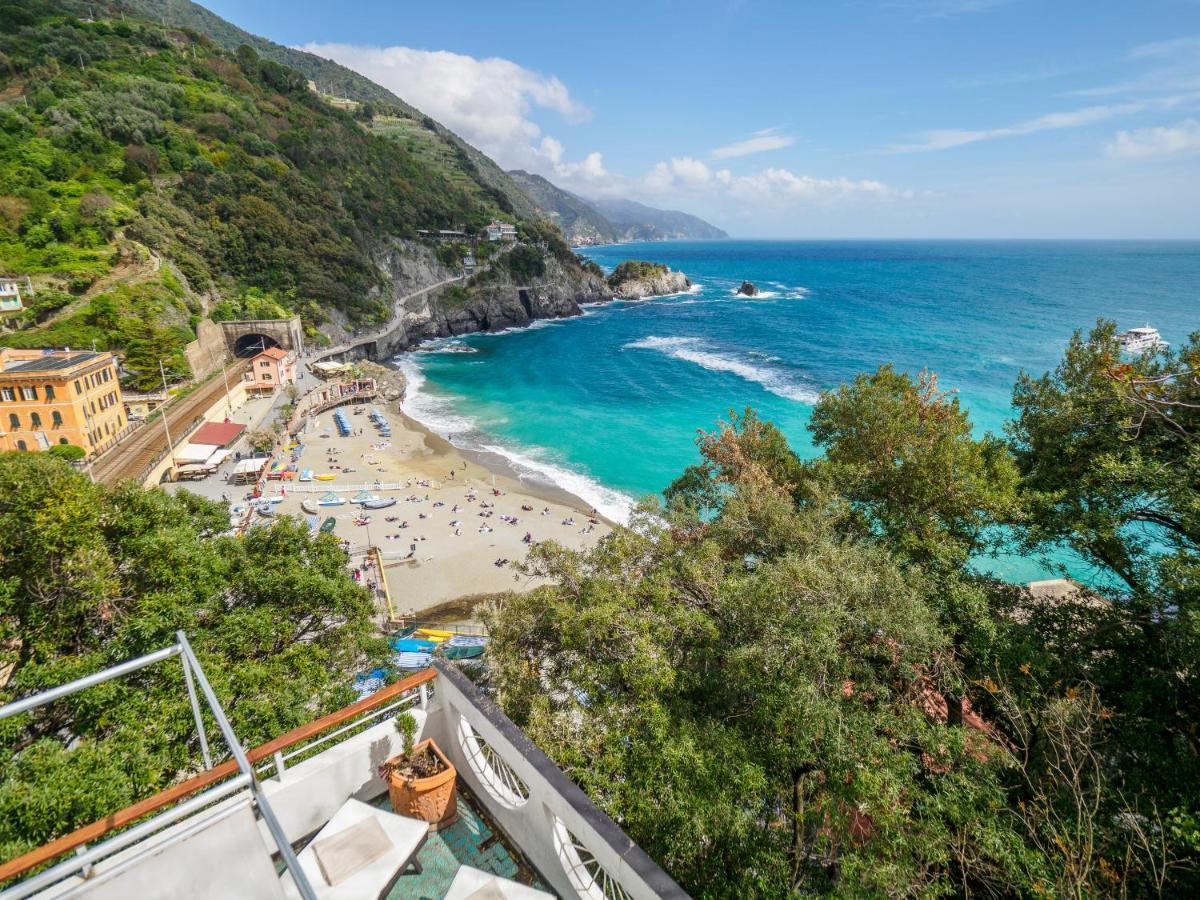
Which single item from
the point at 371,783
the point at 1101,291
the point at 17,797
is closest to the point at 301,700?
the point at 17,797

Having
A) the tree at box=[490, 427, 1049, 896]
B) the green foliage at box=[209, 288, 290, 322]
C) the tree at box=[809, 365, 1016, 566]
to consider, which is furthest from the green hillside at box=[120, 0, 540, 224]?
the tree at box=[490, 427, 1049, 896]

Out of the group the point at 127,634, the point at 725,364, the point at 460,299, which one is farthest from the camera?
the point at 460,299

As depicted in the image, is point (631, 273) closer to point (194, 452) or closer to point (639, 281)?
point (639, 281)

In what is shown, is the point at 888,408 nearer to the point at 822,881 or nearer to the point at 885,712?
the point at 885,712

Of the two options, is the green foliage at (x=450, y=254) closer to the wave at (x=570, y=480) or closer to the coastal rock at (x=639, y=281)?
the coastal rock at (x=639, y=281)

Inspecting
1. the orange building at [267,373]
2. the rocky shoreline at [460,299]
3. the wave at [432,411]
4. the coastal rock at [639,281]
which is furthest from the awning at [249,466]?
the coastal rock at [639,281]

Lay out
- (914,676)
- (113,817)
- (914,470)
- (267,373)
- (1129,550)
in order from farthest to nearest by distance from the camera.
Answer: (267,373)
(914,470)
(1129,550)
(914,676)
(113,817)

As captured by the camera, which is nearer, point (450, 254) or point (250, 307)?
point (250, 307)

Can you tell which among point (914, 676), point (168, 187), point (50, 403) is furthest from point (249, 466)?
point (168, 187)
